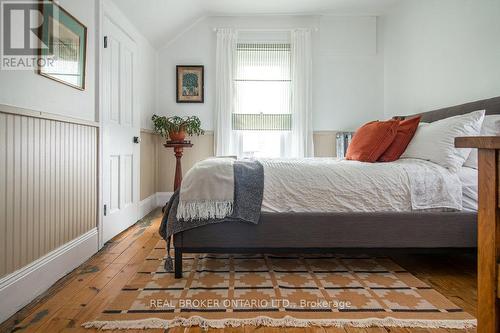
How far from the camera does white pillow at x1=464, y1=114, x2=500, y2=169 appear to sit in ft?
6.82

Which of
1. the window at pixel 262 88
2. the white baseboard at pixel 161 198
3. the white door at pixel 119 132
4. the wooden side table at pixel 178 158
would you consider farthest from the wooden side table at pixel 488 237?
the white baseboard at pixel 161 198

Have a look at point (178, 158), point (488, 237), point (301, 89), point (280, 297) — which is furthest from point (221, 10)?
point (488, 237)

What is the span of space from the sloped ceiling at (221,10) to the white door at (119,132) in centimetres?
46

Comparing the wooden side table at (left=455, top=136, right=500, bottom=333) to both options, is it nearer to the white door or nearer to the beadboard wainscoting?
the beadboard wainscoting

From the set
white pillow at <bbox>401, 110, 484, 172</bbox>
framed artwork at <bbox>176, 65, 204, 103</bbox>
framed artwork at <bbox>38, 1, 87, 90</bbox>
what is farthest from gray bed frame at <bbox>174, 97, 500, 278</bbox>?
framed artwork at <bbox>176, 65, 204, 103</bbox>

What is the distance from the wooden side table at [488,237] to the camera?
779 mm

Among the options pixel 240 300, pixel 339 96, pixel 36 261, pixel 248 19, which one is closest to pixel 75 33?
pixel 36 261

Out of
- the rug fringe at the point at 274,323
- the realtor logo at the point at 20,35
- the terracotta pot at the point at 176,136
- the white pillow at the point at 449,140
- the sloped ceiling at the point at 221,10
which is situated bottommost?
the rug fringe at the point at 274,323

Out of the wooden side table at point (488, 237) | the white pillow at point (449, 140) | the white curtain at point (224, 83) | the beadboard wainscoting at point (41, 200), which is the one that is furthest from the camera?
the white curtain at point (224, 83)

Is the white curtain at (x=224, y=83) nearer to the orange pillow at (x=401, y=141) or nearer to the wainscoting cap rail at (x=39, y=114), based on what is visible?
the wainscoting cap rail at (x=39, y=114)

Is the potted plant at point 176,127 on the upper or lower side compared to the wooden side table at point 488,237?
upper

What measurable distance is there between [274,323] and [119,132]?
2.35 metres

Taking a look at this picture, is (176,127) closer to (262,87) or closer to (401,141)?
(262,87)

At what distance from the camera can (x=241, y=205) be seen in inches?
76.2
